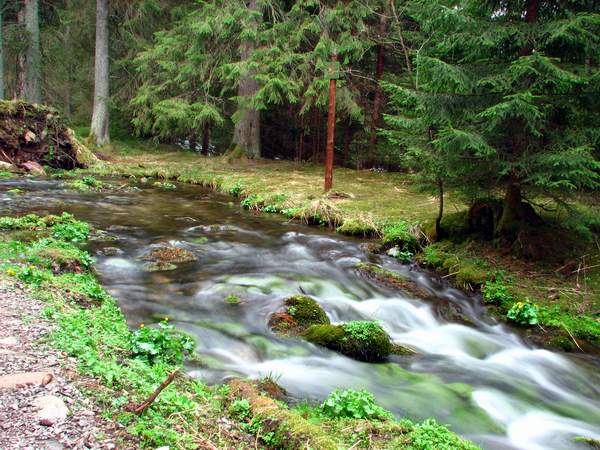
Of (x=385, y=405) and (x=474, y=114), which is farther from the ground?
(x=474, y=114)

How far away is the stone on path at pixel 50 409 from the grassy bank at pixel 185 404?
0.69 feet

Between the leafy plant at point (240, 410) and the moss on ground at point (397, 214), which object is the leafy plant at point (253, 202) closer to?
the moss on ground at point (397, 214)

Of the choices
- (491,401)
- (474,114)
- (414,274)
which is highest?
(474,114)

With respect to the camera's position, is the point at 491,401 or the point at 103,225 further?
the point at 103,225

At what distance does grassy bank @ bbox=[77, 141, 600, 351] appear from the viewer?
668 centimetres

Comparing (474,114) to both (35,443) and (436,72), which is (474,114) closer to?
(436,72)

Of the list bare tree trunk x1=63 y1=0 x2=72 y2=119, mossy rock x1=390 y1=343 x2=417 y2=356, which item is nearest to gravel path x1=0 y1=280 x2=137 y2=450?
mossy rock x1=390 y1=343 x2=417 y2=356

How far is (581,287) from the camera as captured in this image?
7156mm

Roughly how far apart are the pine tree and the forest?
4 centimetres

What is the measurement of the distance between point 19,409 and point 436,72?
693 cm

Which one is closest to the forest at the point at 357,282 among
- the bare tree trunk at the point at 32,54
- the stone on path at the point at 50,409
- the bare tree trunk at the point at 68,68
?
the stone on path at the point at 50,409

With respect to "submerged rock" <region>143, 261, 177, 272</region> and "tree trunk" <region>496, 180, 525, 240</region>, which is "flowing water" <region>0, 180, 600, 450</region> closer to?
"submerged rock" <region>143, 261, 177, 272</region>

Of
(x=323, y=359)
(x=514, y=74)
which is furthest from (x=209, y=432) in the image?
(x=514, y=74)

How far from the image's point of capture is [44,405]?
280 centimetres
